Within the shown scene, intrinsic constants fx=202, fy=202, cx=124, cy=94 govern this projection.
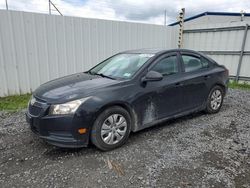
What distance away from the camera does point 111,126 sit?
2980 mm

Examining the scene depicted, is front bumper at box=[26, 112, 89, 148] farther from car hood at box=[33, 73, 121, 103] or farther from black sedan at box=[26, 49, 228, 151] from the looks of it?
car hood at box=[33, 73, 121, 103]

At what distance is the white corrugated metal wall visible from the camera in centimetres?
566

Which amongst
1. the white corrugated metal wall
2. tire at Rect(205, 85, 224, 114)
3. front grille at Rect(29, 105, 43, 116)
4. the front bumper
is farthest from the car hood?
the white corrugated metal wall

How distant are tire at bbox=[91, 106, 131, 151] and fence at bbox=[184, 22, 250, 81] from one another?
258 inches

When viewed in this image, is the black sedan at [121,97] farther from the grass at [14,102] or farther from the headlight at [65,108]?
the grass at [14,102]

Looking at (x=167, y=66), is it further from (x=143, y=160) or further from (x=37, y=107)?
(x=37, y=107)

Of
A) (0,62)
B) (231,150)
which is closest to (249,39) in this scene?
(231,150)

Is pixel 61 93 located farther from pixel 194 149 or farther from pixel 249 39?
pixel 249 39

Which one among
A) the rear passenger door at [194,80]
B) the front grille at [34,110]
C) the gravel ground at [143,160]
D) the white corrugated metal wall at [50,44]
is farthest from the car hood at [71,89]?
the white corrugated metal wall at [50,44]

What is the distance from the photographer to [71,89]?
9.70 feet

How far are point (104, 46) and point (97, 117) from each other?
190 inches

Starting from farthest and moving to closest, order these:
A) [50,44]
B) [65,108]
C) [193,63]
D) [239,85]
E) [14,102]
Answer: [239,85]
[50,44]
[14,102]
[193,63]
[65,108]

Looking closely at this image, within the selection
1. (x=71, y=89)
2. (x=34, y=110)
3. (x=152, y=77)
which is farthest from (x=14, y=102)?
(x=152, y=77)

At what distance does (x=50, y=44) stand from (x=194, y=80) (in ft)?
14.8
